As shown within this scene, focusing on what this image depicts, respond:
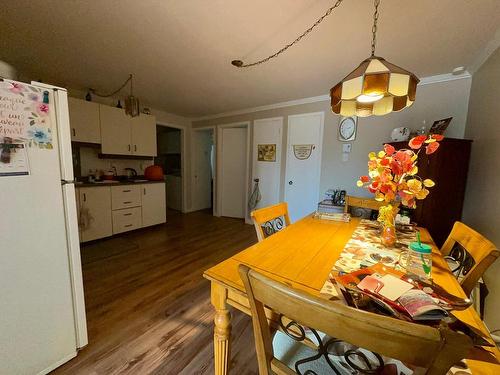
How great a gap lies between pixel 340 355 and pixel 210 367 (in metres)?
0.91

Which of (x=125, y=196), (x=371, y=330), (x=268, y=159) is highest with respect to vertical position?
(x=268, y=159)

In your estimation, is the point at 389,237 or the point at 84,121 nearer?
the point at 389,237

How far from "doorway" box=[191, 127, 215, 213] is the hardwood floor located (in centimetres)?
203

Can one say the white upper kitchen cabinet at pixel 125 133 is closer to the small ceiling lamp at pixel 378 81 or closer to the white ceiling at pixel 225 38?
the white ceiling at pixel 225 38

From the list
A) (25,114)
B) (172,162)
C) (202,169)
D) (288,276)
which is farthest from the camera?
(172,162)

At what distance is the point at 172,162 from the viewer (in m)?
5.17

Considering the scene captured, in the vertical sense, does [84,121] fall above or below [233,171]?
above

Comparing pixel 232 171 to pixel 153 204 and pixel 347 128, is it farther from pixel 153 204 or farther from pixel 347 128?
pixel 347 128

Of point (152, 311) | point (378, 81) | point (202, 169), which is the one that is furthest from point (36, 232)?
point (202, 169)

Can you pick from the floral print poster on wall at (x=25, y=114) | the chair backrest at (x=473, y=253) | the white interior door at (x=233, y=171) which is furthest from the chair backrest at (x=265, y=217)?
the white interior door at (x=233, y=171)

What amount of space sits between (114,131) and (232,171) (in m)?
2.17

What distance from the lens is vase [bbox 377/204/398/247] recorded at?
1137 millimetres

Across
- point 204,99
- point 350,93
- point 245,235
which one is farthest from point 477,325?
point 204,99

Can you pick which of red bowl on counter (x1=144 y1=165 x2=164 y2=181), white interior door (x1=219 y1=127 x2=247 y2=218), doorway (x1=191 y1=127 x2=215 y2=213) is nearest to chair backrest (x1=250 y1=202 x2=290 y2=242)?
white interior door (x1=219 y1=127 x2=247 y2=218)
